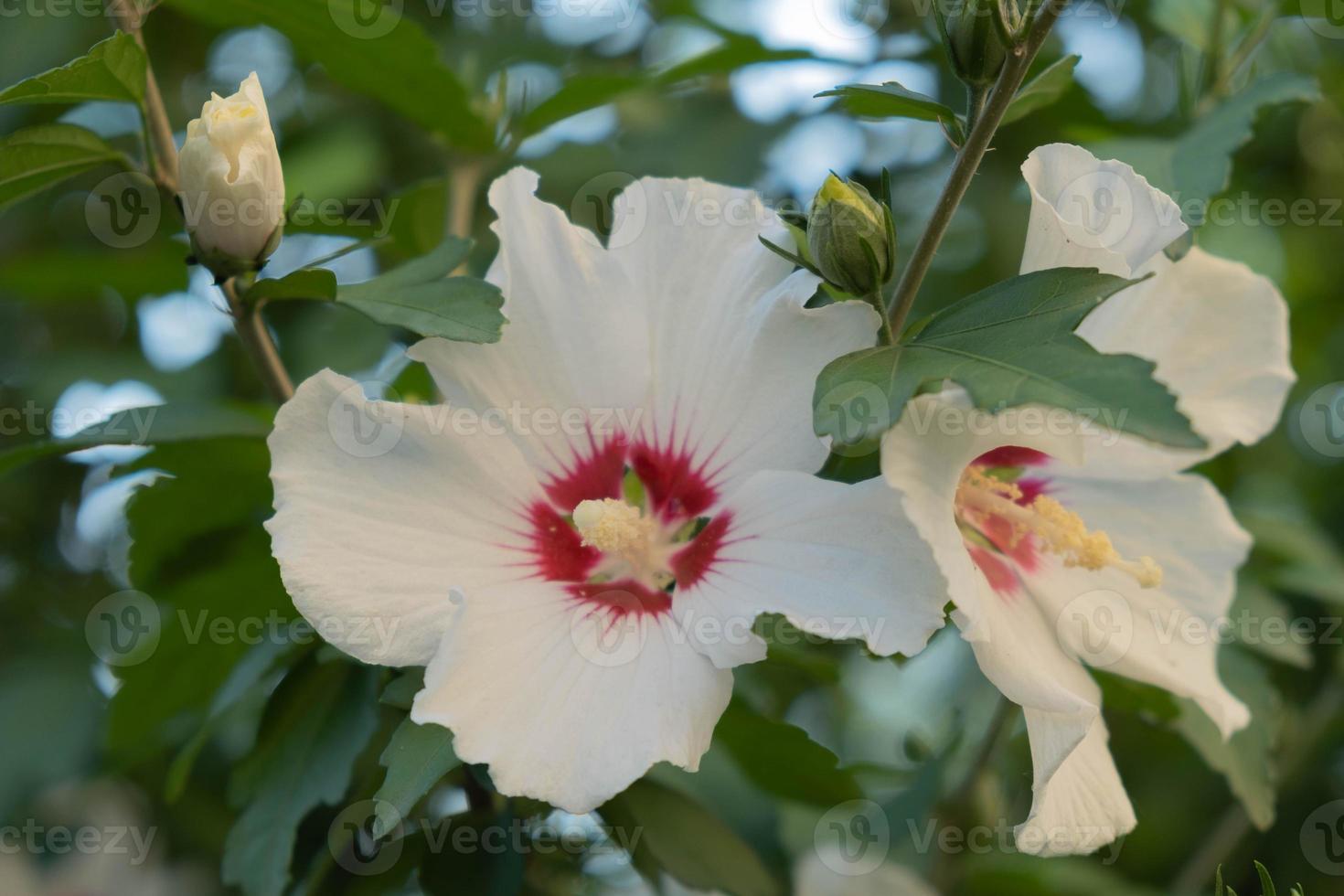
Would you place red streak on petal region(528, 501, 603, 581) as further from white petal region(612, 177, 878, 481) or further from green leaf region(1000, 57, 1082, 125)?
green leaf region(1000, 57, 1082, 125)

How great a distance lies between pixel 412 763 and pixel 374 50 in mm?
839

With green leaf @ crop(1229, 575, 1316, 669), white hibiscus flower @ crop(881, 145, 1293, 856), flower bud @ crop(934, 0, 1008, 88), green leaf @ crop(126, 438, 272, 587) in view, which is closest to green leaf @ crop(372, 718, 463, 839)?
white hibiscus flower @ crop(881, 145, 1293, 856)

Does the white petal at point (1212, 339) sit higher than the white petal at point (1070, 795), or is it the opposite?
the white petal at point (1212, 339)

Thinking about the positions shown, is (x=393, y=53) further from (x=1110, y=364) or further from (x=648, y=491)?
(x=1110, y=364)

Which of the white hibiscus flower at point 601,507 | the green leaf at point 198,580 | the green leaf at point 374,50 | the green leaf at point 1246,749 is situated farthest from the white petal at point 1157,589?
the green leaf at point 374,50

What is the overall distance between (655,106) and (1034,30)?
128cm

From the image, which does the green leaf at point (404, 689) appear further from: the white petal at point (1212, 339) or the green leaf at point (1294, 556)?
the green leaf at point (1294, 556)

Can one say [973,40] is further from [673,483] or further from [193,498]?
[193,498]

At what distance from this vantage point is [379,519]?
956 millimetres

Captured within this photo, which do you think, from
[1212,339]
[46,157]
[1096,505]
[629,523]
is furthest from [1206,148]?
[46,157]

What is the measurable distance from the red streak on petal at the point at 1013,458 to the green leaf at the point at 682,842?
43cm

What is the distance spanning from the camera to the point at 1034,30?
92 cm

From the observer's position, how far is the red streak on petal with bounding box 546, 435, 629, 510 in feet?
3.52

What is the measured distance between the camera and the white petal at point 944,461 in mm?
833
